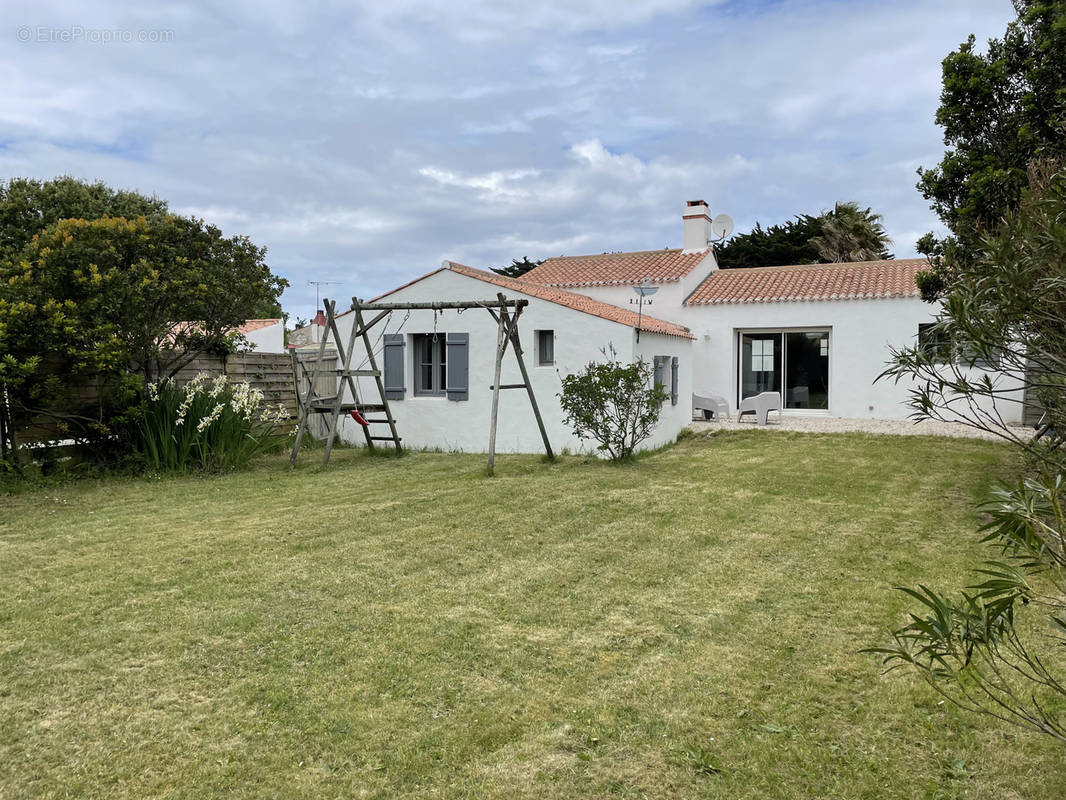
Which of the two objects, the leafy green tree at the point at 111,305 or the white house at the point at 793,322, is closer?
the leafy green tree at the point at 111,305

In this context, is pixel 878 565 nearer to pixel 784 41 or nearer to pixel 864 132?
pixel 784 41

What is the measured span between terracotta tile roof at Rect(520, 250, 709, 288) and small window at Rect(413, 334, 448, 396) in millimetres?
4428

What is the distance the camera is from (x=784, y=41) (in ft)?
33.1

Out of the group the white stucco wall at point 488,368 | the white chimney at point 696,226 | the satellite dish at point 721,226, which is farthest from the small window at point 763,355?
the white stucco wall at point 488,368

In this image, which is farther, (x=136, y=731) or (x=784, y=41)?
(x=784, y=41)

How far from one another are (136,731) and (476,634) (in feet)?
6.00

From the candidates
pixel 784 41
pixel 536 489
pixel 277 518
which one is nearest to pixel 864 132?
pixel 784 41

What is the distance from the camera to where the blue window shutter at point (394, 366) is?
14547 millimetres

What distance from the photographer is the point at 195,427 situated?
35.6 feet

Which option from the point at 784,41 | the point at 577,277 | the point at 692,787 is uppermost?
the point at 784,41

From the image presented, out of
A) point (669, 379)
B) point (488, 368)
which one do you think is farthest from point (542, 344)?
point (669, 379)

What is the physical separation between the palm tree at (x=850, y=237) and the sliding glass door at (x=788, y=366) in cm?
1624
